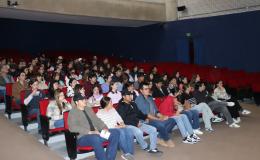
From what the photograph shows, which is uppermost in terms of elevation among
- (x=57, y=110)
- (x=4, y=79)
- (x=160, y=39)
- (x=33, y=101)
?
(x=160, y=39)

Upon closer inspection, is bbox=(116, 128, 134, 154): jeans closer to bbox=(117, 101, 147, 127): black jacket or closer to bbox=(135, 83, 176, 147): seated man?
bbox=(117, 101, 147, 127): black jacket

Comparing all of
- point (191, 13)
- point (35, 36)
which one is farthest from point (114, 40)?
point (191, 13)

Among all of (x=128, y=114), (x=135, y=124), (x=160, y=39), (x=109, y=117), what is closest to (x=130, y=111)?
(x=128, y=114)

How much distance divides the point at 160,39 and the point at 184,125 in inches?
319

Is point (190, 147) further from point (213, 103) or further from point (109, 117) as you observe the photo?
point (213, 103)

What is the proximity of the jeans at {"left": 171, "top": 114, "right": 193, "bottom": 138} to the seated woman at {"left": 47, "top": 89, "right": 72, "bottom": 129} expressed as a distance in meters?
1.84

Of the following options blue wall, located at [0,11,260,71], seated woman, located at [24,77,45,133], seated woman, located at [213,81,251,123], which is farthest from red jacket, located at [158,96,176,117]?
blue wall, located at [0,11,260,71]

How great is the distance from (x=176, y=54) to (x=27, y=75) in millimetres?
6801

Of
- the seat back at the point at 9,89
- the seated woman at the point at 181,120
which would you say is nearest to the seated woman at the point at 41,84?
the seat back at the point at 9,89

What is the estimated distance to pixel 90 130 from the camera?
4238 mm

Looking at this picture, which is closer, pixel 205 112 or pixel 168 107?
pixel 168 107

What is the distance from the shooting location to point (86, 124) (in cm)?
420

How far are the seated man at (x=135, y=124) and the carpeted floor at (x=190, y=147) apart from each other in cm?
15

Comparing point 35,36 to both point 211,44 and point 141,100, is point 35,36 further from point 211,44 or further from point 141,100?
point 141,100
